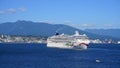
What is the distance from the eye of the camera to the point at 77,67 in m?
57.9

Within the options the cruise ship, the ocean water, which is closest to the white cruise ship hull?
the cruise ship

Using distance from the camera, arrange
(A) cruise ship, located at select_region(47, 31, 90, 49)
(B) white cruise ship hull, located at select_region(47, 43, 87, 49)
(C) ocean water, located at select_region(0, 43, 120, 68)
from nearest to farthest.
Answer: (C) ocean water, located at select_region(0, 43, 120, 68), (A) cruise ship, located at select_region(47, 31, 90, 49), (B) white cruise ship hull, located at select_region(47, 43, 87, 49)

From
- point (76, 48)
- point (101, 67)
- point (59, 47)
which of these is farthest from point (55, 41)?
point (101, 67)

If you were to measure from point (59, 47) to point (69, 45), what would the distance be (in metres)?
8.92

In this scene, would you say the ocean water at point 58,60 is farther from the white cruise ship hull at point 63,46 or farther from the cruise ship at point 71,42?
the white cruise ship hull at point 63,46

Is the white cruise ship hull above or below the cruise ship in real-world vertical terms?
below

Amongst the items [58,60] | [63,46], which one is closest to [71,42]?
[63,46]

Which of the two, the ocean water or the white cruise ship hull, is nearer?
the ocean water

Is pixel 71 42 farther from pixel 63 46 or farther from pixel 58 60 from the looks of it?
pixel 58 60

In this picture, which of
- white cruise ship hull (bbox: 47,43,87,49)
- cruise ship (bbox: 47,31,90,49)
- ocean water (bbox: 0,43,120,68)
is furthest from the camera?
white cruise ship hull (bbox: 47,43,87,49)

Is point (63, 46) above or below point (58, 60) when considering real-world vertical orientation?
below

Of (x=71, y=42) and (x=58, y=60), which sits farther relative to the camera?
(x=71, y=42)

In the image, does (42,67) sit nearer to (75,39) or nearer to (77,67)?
(77,67)

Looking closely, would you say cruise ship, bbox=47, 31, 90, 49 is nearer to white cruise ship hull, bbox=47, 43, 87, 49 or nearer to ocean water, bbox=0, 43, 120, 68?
white cruise ship hull, bbox=47, 43, 87, 49
